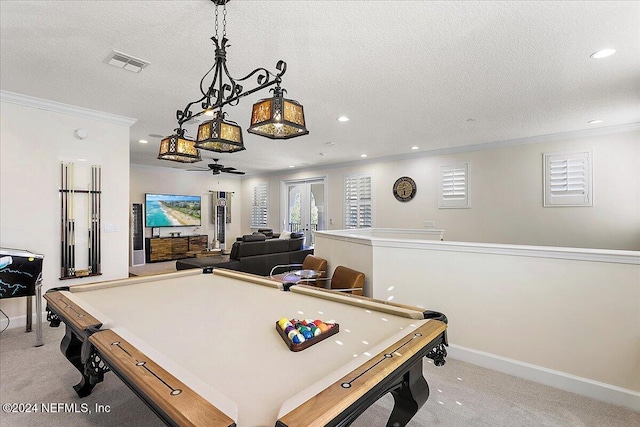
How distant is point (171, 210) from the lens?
28.8ft

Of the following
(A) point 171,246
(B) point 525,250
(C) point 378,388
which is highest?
(B) point 525,250

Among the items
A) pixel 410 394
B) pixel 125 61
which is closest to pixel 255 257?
pixel 125 61

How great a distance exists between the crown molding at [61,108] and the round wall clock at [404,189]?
5047 millimetres

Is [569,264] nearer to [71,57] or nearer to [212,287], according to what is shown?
[212,287]

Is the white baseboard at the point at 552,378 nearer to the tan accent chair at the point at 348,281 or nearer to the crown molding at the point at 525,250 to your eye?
the crown molding at the point at 525,250

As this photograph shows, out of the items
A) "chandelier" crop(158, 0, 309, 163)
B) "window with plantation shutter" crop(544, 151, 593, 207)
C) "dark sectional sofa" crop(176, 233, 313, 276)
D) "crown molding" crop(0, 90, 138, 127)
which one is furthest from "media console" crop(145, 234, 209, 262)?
"window with plantation shutter" crop(544, 151, 593, 207)

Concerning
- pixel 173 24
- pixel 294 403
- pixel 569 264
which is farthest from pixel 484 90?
pixel 294 403

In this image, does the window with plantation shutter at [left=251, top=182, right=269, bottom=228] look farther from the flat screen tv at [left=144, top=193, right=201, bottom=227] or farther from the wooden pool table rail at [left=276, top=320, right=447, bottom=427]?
the wooden pool table rail at [left=276, top=320, right=447, bottom=427]

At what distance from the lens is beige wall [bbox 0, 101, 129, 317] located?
3424mm

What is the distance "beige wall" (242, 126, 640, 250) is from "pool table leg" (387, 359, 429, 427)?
488 centimetres

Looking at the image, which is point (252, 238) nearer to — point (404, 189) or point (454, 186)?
point (404, 189)

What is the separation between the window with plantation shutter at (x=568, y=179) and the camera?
4750 mm

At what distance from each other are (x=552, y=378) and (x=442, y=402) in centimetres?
96

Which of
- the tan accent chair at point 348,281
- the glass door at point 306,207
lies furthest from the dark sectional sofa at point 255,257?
the tan accent chair at point 348,281
